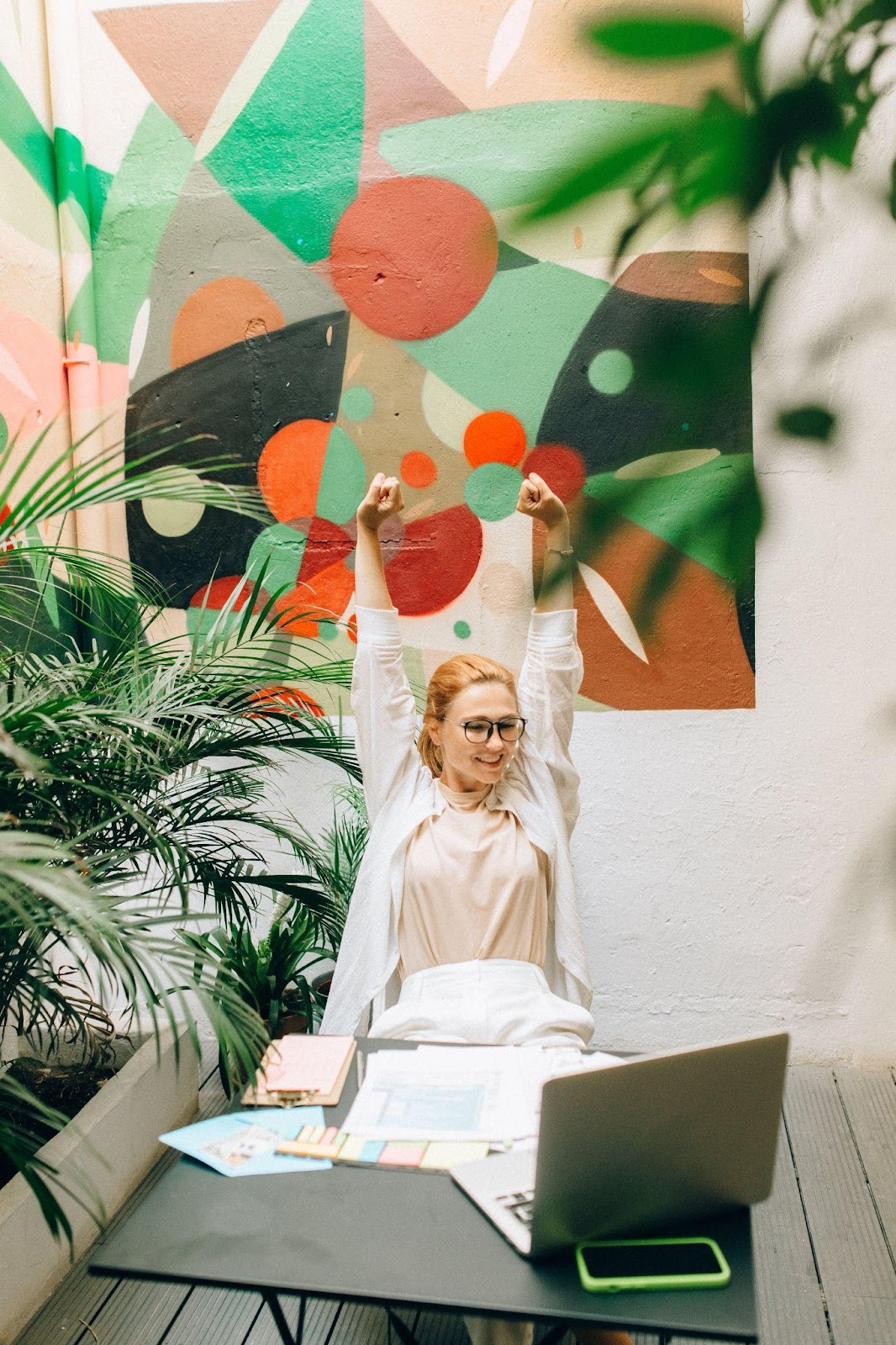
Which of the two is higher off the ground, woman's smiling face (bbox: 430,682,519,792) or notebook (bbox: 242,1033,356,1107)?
woman's smiling face (bbox: 430,682,519,792)

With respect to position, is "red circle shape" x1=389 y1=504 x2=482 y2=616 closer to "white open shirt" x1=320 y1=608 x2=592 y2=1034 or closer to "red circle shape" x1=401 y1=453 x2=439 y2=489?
"red circle shape" x1=401 y1=453 x2=439 y2=489

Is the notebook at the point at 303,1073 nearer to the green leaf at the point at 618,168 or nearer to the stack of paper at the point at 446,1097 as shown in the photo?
the stack of paper at the point at 446,1097

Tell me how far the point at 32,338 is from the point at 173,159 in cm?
73

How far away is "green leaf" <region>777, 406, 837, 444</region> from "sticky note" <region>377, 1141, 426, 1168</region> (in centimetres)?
133

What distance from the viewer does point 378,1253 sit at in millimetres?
1354

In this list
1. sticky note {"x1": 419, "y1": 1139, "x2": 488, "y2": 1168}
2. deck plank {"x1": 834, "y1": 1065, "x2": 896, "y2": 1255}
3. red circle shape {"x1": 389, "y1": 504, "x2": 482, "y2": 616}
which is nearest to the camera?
sticky note {"x1": 419, "y1": 1139, "x2": 488, "y2": 1168}

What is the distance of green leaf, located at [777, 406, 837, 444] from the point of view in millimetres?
480

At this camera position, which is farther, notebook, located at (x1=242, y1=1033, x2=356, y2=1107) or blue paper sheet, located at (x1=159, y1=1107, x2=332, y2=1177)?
notebook, located at (x1=242, y1=1033, x2=356, y2=1107)

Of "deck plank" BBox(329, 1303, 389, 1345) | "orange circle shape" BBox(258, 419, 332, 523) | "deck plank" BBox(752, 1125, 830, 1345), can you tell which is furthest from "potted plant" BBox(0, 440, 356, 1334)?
"deck plank" BBox(752, 1125, 830, 1345)

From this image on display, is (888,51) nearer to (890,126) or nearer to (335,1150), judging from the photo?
(890,126)

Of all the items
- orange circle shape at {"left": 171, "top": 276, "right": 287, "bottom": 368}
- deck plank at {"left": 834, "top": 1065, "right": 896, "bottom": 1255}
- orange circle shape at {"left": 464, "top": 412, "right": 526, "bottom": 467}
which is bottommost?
deck plank at {"left": 834, "top": 1065, "right": 896, "bottom": 1255}

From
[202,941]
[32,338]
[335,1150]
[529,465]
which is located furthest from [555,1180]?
[32,338]

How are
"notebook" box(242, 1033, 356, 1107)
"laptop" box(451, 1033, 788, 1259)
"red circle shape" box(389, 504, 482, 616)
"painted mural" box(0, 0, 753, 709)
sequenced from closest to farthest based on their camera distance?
"laptop" box(451, 1033, 788, 1259)
"notebook" box(242, 1033, 356, 1107)
"painted mural" box(0, 0, 753, 709)
"red circle shape" box(389, 504, 482, 616)

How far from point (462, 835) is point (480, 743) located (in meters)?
0.20
